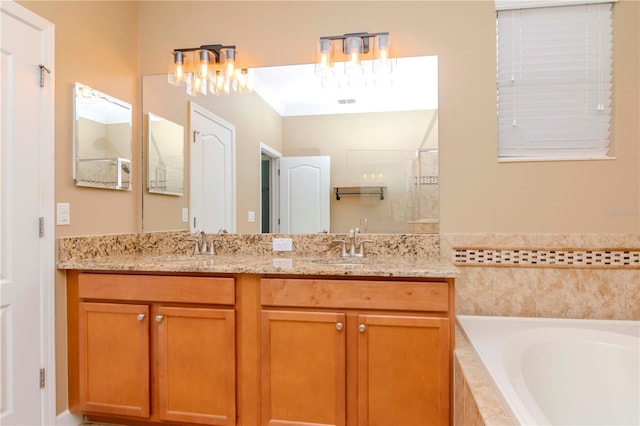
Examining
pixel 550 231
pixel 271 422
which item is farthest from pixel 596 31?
pixel 271 422

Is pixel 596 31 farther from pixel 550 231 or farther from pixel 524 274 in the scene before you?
pixel 524 274

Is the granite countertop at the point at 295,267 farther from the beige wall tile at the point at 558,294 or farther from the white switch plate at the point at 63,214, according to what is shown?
the beige wall tile at the point at 558,294

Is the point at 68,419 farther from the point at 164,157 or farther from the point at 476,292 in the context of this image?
the point at 476,292

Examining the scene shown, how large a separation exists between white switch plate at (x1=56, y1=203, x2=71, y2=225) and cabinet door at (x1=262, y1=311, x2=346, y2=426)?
1.15 m

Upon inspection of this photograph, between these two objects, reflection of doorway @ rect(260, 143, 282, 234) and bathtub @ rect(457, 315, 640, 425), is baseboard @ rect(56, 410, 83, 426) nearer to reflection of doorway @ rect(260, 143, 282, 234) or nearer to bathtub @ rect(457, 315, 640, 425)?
reflection of doorway @ rect(260, 143, 282, 234)

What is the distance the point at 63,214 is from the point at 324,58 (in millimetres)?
1686

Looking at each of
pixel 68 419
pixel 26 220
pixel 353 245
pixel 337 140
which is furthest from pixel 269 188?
pixel 68 419

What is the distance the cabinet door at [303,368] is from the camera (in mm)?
1680

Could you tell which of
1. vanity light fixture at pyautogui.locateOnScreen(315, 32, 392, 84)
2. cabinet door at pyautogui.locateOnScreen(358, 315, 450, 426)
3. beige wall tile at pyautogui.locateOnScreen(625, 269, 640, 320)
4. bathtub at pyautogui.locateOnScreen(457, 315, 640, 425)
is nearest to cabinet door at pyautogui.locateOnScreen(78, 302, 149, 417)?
cabinet door at pyautogui.locateOnScreen(358, 315, 450, 426)

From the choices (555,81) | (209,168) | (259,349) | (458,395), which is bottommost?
(458,395)

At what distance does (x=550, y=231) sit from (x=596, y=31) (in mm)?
1160

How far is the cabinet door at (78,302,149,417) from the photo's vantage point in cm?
182

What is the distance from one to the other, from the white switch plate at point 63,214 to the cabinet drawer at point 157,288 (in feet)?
0.96

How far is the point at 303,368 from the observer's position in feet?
5.60
